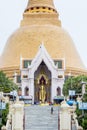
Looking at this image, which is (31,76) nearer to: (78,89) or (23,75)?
(23,75)

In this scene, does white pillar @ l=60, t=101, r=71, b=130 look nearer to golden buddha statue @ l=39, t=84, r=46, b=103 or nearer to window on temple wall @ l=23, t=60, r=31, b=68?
golden buddha statue @ l=39, t=84, r=46, b=103

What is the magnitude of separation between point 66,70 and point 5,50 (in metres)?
12.2

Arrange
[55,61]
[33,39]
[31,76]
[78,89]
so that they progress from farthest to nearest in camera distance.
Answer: [33,39], [55,61], [31,76], [78,89]

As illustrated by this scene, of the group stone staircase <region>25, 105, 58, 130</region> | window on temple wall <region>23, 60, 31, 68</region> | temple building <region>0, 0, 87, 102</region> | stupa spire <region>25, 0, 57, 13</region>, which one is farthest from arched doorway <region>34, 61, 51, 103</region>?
stone staircase <region>25, 105, 58, 130</region>

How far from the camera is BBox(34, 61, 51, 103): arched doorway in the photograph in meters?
64.2

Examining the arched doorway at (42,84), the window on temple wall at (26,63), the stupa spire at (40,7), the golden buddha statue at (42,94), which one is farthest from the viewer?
the stupa spire at (40,7)

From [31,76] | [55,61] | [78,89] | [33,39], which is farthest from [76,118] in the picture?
[33,39]

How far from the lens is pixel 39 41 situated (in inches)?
2822

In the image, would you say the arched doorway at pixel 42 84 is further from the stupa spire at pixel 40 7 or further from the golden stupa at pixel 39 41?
the stupa spire at pixel 40 7

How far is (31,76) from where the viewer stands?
63.6 metres

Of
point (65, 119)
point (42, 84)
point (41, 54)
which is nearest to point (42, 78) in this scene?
point (42, 84)

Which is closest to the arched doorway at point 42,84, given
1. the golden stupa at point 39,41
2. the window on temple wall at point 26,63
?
the window on temple wall at point 26,63

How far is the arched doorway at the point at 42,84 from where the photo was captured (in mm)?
64188

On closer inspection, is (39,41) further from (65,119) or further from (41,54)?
(65,119)
